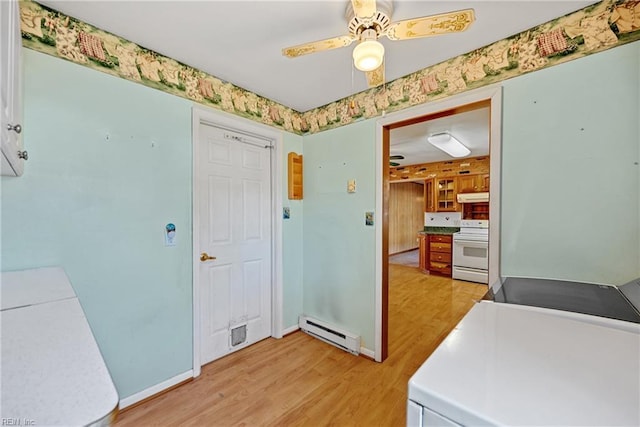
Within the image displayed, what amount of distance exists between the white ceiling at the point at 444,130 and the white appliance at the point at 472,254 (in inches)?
61.8

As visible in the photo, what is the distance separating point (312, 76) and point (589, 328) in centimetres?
223

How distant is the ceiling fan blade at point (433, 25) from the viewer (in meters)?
1.11

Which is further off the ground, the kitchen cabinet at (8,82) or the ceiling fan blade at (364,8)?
the ceiling fan blade at (364,8)

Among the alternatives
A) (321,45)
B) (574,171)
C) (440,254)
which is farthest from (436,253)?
(321,45)

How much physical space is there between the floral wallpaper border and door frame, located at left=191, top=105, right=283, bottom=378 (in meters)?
0.11

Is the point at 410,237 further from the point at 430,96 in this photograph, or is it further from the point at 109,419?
the point at 109,419

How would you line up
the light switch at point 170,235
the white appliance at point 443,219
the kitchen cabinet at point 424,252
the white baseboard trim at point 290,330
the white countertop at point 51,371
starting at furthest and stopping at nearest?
the white appliance at point 443,219 < the kitchen cabinet at point 424,252 < the white baseboard trim at point 290,330 < the light switch at point 170,235 < the white countertop at point 51,371

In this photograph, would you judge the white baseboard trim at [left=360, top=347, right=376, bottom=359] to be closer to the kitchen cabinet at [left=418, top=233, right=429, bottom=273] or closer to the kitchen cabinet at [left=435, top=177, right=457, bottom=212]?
the kitchen cabinet at [left=418, top=233, right=429, bottom=273]

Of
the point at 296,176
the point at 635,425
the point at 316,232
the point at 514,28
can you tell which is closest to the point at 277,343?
the point at 316,232

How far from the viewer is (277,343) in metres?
2.62

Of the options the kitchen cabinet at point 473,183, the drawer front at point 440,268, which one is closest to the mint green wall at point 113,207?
the drawer front at point 440,268

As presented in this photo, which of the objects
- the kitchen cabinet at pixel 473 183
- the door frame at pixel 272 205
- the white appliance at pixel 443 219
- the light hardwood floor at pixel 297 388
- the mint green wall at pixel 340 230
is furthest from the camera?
the white appliance at pixel 443 219

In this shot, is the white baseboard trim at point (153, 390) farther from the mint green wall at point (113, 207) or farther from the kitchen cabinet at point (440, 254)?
the kitchen cabinet at point (440, 254)

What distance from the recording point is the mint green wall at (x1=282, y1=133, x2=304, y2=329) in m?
2.80
